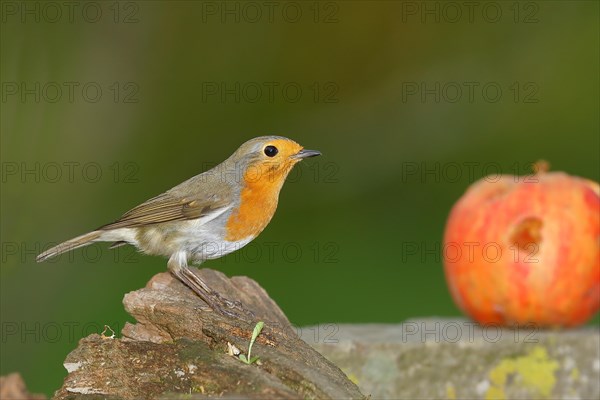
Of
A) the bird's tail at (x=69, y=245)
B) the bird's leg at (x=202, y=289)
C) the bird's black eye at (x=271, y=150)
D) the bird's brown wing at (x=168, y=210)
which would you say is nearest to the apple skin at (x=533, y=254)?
the bird's black eye at (x=271, y=150)

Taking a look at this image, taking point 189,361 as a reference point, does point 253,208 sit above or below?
above

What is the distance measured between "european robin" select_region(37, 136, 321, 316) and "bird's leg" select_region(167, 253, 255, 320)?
1 centimetres

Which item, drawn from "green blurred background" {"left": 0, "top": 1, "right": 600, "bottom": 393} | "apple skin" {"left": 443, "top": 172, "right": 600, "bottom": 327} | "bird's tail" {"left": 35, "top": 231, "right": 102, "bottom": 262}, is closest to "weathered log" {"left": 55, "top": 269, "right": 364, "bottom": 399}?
"bird's tail" {"left": 35, "top": 231, "right": 102, "bottom": 262}

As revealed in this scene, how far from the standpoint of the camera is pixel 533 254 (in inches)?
298

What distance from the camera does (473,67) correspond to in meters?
14.3

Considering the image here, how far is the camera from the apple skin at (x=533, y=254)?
7492mm

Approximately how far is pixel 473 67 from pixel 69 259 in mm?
6685

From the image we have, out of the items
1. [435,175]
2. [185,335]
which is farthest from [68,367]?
[435,175]

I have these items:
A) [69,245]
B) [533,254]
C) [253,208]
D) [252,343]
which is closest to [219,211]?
[253,208]

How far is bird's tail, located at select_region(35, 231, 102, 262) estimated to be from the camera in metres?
6.57

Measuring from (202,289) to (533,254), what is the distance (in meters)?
3.12

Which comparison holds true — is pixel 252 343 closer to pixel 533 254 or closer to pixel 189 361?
pixel 189 361

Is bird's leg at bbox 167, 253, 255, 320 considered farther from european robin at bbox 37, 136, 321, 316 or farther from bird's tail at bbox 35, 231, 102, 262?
bird's tail at bbox 35, 231, 102, 262

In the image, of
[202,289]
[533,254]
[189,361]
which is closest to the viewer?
[189,361]
